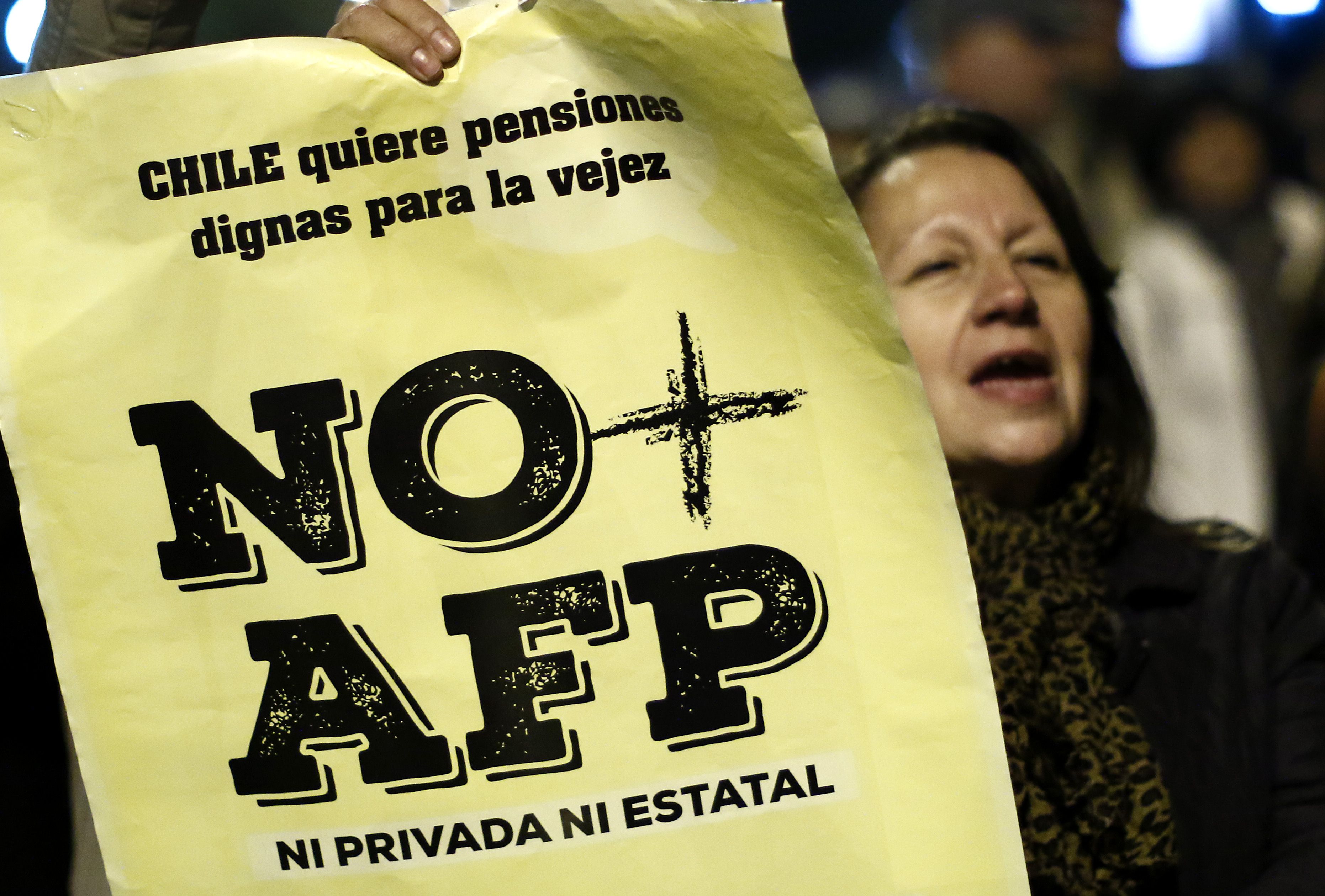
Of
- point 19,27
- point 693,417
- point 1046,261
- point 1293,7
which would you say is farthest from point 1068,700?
point 1293,7

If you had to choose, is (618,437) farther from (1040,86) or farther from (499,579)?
(1040,86)

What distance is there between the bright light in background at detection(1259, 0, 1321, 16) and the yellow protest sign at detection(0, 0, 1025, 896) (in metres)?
3.76

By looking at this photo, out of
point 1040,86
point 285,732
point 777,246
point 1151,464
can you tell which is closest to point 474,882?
point 285,732

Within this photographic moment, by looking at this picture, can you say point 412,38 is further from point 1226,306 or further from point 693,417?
point 1226,306

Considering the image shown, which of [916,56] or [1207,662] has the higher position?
[916,56]

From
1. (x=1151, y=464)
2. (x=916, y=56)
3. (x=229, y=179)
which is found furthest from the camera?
(x=916, y=56)

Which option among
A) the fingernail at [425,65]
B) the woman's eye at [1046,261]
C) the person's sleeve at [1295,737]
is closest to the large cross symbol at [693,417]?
the fingernail at [425,65]

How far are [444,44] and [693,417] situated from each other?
9.5 inches

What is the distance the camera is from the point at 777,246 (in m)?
0.58

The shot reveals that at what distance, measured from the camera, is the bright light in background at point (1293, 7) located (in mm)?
3518

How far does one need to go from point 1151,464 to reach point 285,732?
982 mm

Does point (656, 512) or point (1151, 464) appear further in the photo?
point (1151, 464)

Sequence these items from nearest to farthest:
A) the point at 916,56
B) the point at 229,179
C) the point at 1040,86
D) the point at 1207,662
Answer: the point at 229,179, the point at 1207,662, the point at 1040,86, the point at 916,56

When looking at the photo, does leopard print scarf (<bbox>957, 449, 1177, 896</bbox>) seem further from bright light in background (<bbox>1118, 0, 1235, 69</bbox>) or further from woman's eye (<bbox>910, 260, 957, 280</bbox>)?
bright light in background (<bbox>1118, 0, 1235, 69</bbox>)
